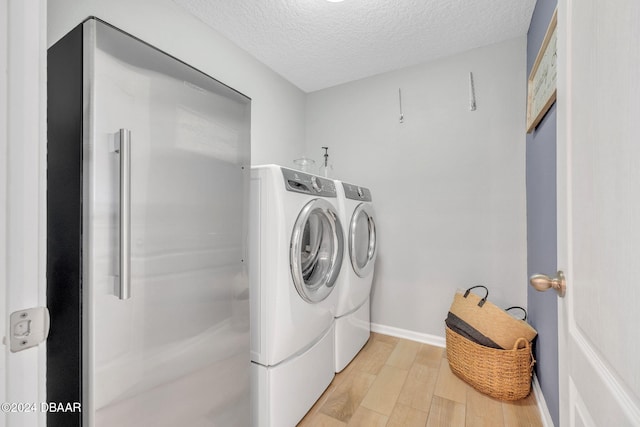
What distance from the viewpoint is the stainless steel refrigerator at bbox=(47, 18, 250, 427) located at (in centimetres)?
71

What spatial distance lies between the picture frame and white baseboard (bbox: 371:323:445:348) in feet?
5.56

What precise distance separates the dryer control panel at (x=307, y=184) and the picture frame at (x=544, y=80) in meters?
1.15

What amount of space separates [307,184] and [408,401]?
1.39 meters

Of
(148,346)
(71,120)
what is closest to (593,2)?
(71,120)

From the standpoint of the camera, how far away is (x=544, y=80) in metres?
1.34

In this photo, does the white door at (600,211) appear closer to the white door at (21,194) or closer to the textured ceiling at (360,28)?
the white door at (21,194)

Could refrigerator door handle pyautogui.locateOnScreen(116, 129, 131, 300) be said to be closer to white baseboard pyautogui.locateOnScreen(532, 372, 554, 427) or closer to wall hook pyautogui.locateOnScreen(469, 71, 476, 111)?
white baseboard pyautogui.locateOnScreen(532, 372, 554, 427)

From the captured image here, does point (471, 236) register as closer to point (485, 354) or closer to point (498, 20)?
point (485, 354)

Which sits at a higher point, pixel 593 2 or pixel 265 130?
pixel 265 130

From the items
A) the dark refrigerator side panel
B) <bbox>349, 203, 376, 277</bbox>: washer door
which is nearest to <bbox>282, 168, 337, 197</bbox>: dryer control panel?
<bbox>349, 203, 376, 277</bbox>: washer door

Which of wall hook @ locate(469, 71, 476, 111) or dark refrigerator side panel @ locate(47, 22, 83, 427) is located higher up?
wall hook @ locate(469, 71, 476, 111)

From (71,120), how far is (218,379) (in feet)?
3.37

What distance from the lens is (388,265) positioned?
93.8 inches

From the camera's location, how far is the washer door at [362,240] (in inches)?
72.7
